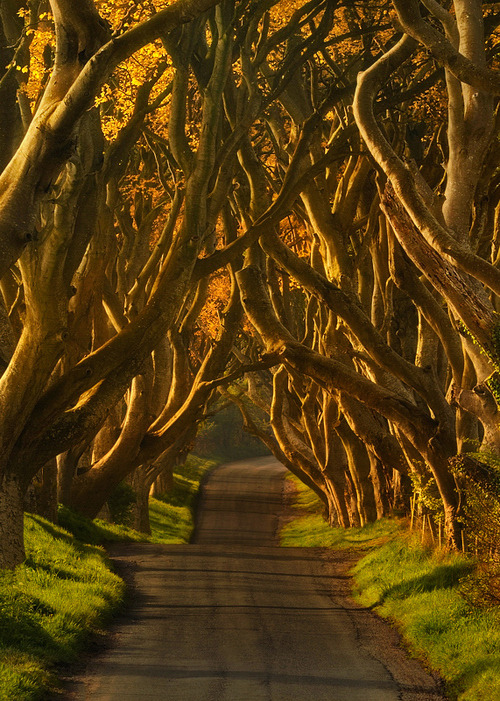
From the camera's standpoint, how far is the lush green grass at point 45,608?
8672 millimetres

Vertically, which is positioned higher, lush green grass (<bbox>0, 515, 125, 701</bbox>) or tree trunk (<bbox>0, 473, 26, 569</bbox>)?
tree trunk (<bbox>0, 473, 26, 569</bbox>)

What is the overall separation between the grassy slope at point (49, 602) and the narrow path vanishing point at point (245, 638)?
1.21 feet

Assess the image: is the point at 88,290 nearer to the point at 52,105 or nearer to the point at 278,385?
the point at 52,105

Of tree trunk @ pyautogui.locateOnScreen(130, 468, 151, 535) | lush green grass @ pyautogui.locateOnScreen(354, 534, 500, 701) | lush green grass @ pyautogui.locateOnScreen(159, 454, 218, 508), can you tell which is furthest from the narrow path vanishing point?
lush green grass @ pyautogui.locateOnScreen(159, 454, 218, 508)

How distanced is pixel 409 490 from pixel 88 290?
28.0ft

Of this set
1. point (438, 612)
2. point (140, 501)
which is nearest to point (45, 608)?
point (438, 612)

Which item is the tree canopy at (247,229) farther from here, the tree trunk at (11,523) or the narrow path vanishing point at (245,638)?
the narrow path vanishing point at (245,638)

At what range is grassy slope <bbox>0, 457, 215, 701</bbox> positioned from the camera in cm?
875

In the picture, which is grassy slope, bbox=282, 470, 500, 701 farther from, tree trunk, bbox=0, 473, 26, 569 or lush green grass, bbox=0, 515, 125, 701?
tree trunk, bbox=0, 473, 26, 569

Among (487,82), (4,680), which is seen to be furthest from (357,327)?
(4,680)

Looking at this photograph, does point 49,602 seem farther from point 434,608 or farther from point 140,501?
point 140,501

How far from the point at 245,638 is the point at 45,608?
2.34 meters

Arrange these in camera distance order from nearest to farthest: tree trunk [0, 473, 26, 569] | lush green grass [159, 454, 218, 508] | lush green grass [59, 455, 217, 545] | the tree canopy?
the tree canopy → tree trunk [0, 473, 26, 569] → lush green grass [59, 455, 217, 545] → lush green grass [159, 454, 218, 508]

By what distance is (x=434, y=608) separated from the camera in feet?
39.8
